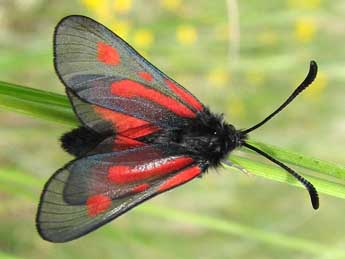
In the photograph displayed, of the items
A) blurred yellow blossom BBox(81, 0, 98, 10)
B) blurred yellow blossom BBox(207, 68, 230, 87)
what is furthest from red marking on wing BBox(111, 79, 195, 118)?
blurred yellow blossom BBox(207, 68, 230, 87)

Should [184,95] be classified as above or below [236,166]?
above

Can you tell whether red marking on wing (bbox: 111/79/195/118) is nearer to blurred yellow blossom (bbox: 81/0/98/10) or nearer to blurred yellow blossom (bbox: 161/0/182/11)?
blurred yellow blossom (bbox: 81/0/98/10)

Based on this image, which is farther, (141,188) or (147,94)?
(147,94)

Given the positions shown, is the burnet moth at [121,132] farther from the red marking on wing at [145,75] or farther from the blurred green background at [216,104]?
the blurred green background at [216,104]

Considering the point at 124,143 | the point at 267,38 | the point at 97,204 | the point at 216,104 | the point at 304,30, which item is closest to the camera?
the point at 97,204

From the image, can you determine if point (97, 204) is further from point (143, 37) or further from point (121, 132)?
point (143, 37)

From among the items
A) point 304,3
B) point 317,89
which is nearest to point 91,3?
point 304,3

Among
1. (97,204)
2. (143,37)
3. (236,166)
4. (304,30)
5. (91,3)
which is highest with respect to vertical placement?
(304,30)

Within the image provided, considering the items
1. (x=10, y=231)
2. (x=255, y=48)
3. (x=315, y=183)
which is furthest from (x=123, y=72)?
(x=255, y=48)
